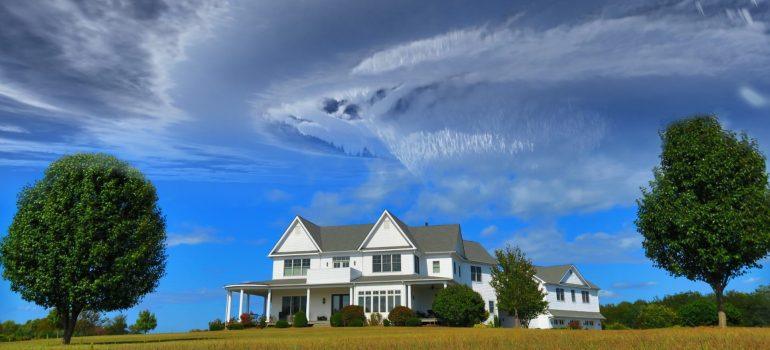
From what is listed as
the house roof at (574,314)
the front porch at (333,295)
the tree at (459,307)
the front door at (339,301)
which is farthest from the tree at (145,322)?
the house roof at (574,314)

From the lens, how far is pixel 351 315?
47.4 metres

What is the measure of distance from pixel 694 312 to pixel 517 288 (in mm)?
15671

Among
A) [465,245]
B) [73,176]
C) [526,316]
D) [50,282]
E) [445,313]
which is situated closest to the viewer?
[50,282]

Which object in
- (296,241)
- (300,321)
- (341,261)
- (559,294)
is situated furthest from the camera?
(559,294)

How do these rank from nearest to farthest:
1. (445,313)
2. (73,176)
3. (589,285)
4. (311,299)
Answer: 1. (73,176)
2. (445,313)
3. (311,299)
4. (589,285)

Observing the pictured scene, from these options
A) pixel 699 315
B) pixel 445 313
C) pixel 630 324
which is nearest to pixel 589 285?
pixel 630 324

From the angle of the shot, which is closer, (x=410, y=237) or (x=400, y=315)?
(x=400, y=315)

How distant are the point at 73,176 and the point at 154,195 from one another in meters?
4.78

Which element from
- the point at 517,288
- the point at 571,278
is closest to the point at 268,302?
the point at 517,288

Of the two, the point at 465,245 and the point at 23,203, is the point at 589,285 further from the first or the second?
the point at 23,203

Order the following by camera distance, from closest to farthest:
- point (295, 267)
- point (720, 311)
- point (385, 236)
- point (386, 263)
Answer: point (720, 311) → point (386, 263) → point (385, 236) → point (295, 267)

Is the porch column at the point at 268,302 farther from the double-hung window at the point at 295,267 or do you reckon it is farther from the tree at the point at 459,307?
the tree at the point at 459,307

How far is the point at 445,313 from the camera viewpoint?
46.0 m

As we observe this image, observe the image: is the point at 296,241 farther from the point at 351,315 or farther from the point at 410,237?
the point at 351,315
